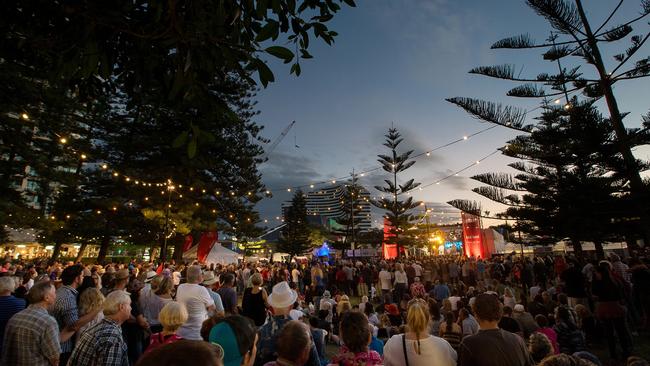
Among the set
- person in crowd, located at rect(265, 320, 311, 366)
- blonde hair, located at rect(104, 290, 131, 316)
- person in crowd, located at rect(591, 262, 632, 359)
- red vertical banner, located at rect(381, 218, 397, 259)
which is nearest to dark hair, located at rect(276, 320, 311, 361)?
person in crowd, located at rect(265, 320, 311, 366)

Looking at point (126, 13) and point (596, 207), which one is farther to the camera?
point (596, 207)

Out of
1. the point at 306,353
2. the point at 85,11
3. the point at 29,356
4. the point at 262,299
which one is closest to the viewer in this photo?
the point at 306,353

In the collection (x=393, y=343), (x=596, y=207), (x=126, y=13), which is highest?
(x=126, y=13)

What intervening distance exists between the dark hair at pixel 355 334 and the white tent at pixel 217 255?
18.4 metres

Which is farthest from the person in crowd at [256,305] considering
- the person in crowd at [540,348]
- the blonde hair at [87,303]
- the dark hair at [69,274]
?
the person in crowd at [540,348]

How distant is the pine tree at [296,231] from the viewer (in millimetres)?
45219

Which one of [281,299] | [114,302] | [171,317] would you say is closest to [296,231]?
[281,299]

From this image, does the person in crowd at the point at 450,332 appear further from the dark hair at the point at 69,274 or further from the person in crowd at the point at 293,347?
the dark hair at the point at 69,274

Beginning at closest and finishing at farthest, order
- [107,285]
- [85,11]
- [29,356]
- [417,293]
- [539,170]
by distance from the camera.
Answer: [85,11] < [29,356] < [107,285] < [417,293] < [539,170]

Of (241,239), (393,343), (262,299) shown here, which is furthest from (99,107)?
(241,239)

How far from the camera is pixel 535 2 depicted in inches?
195

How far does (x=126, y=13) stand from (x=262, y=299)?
3.87m

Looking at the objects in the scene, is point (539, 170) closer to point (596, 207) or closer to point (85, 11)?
point (596, 207)

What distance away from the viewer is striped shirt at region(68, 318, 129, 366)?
2.39m
